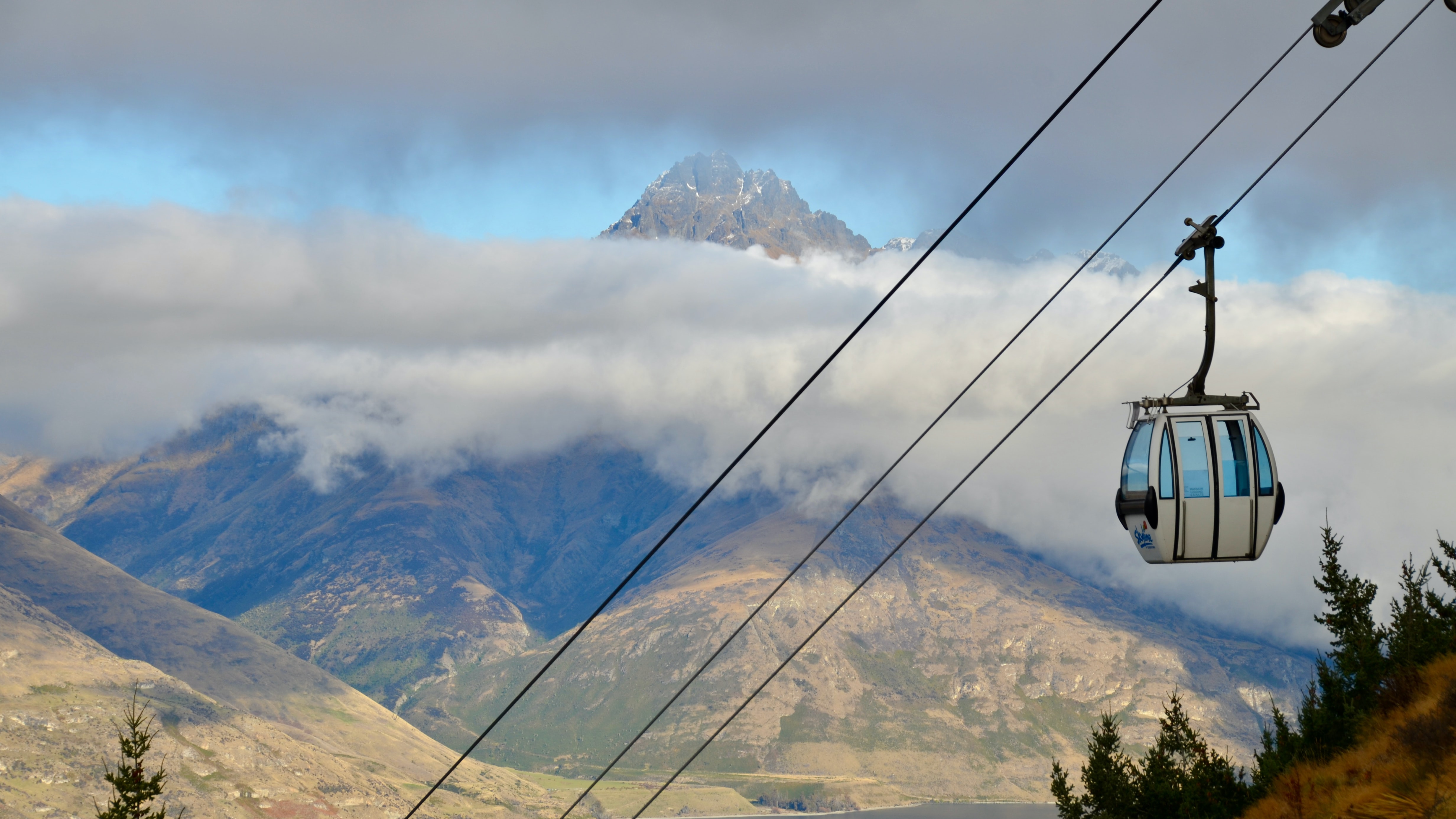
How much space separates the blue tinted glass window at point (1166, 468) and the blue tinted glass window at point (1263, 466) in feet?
4.69

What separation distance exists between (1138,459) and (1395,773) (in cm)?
1282

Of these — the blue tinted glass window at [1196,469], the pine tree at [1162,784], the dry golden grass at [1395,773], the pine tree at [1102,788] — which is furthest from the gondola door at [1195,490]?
the pine tree at [1102,788]

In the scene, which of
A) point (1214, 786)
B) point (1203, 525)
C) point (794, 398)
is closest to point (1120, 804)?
point (1214, 786)

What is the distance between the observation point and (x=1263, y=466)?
19.6 m

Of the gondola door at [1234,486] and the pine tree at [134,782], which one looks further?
the pine tree at [134,782]

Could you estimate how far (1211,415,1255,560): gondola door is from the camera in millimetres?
19516

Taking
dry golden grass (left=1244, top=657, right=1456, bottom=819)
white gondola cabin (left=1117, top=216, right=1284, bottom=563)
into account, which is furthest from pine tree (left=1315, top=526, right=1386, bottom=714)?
white gondola cabin (left=1117, top=216, right=1284, bottom=563)

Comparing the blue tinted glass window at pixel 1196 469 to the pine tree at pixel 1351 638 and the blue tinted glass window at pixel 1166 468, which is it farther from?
the pine tree at pixel 1351 638

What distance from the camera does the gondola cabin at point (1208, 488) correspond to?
19.5 meters

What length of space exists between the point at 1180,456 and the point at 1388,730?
72.2 ft

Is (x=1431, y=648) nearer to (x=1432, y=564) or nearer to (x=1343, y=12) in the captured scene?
(x=1432, y=564)

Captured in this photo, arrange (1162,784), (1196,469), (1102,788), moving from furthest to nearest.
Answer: (1102,788) → (1162,784) → (1196,469)

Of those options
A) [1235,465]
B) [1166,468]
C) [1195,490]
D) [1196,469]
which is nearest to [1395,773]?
[1235,465]

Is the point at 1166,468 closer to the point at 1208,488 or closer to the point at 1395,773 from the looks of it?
the point at 1208,488
